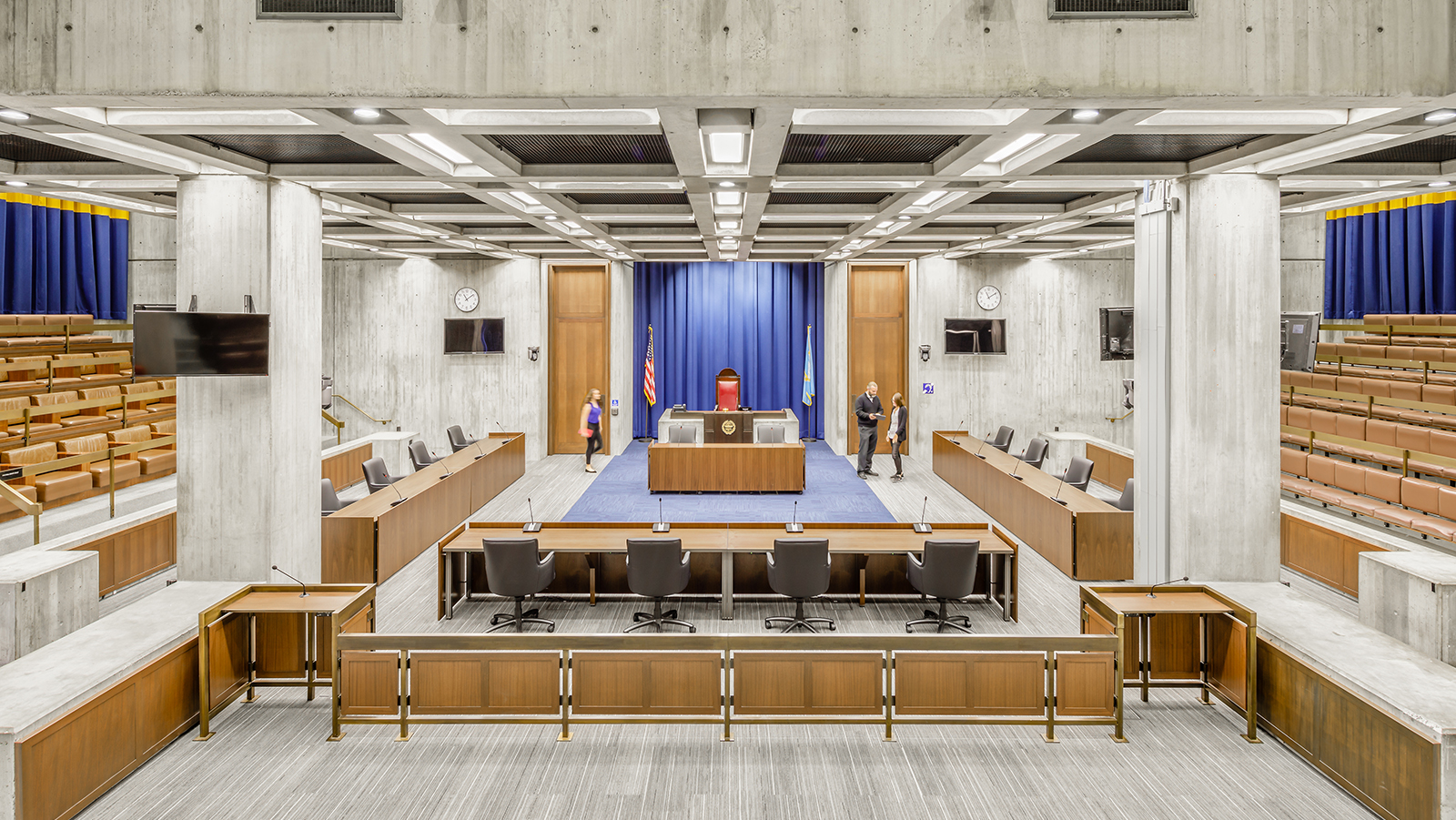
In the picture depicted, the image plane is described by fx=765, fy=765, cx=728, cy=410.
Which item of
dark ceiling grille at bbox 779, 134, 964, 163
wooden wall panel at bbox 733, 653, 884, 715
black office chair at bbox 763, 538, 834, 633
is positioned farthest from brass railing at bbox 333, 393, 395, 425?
wooden wall panel at bbox 733, 653, 884, 715

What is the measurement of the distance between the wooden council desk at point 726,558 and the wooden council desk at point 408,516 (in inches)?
34.7

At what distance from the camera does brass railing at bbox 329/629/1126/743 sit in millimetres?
4852

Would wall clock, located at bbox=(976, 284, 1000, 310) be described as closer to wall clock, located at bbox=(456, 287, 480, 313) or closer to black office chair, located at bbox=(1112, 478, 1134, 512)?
black office chair, located at bbox=(1112, 478, 1134, 512)

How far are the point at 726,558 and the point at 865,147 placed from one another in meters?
3.69

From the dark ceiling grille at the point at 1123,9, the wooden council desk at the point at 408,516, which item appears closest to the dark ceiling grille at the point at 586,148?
the dark ceiling grille at the point at 1123,9

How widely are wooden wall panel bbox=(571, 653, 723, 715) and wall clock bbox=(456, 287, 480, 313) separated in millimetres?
11469

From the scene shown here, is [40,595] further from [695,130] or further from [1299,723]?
[1299,723]

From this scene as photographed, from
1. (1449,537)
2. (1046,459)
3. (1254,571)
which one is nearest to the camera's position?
(1254,571)

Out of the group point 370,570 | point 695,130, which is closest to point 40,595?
point 370,570

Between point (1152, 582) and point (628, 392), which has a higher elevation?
point (628, 392)

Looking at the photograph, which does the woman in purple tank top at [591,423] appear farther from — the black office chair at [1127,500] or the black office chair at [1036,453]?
the black office chair at [1127,500]

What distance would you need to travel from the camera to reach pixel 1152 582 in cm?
637

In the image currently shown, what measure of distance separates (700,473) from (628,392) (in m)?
5.80

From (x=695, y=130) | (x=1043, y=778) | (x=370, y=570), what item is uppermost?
(x=695, y=130)
